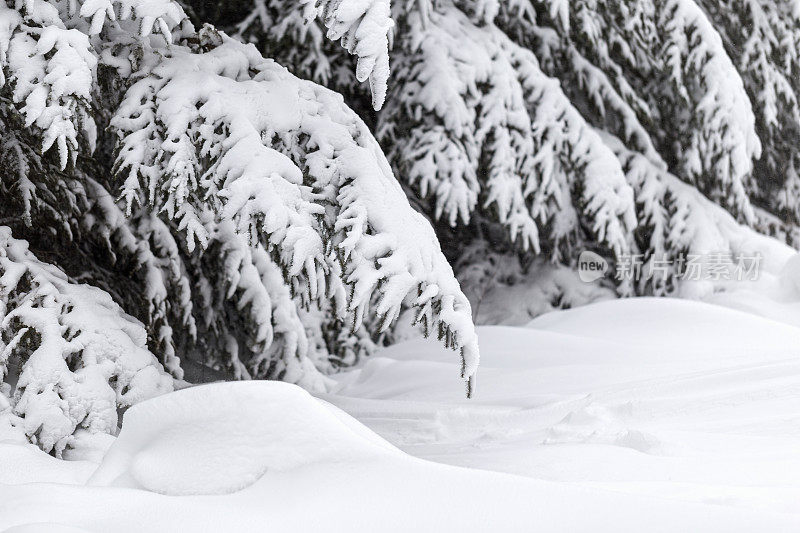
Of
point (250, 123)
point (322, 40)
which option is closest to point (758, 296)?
point (322, 40)

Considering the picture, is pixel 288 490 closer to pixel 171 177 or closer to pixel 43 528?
pixel 43 528

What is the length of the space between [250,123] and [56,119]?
53 cm

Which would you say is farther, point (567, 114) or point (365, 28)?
point (567, 114)

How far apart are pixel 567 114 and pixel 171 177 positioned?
287 centimetres

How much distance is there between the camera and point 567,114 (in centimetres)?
464

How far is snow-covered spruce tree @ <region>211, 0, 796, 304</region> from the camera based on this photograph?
4.42 metres

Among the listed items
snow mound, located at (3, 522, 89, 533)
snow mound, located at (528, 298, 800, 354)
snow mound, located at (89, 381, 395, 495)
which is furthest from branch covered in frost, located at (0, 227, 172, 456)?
snow mound, located at (528, 298, 800, 354)

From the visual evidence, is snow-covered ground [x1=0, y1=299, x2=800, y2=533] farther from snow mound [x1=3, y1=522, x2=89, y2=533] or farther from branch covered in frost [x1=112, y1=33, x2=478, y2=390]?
branch covered in frost [x1=112, y1=33, x2=478, y2=390]

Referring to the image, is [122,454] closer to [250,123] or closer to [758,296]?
[250,123]

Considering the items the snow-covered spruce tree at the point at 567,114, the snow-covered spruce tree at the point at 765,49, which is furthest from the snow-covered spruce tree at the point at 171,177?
the snow-covered spruce tree at the point at 765,49

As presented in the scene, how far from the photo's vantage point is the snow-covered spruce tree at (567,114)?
4418 mm

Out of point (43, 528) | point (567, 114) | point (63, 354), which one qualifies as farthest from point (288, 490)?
point (567, 114)

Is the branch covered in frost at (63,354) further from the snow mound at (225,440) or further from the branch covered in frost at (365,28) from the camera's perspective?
the branch covered in frost at (365,28)

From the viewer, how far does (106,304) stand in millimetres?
2547
